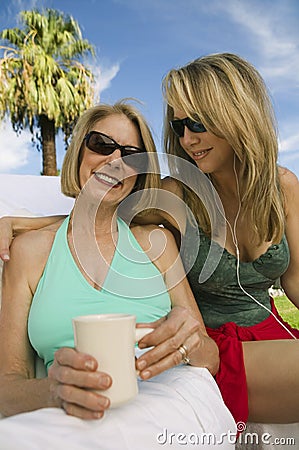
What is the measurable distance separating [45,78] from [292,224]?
13.0 m

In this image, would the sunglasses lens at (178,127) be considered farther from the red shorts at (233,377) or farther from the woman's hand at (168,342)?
the woman's hand at (168,342)

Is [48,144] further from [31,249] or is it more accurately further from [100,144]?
[31,249]

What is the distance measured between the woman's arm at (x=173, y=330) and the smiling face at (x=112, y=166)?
0.21 meters

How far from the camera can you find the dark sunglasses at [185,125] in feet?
7.39

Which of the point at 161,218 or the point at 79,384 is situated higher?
the point at 161,218

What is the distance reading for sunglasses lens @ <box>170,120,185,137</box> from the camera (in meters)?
2.31

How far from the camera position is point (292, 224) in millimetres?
2465

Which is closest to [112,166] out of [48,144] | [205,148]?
[205,148]

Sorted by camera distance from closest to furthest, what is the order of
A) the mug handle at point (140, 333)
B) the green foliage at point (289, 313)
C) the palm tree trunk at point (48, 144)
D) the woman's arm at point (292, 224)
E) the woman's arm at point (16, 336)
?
the mug handle at point (140, 333) → the woman's arm at point (16, 336) → the woman's arm at point (292, 224) → the green foliage at point (289, 313) → the palm tree trunk at point (48, 144)

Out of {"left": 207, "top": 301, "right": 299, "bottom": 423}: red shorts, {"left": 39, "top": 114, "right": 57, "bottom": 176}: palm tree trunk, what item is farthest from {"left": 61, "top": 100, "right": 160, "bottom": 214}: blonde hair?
{"left": 39, "top": 114, "right": 57, "bottom": 176}: palm tree trunk

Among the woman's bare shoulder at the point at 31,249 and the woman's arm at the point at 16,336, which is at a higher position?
the woman's bare shoulder at the point at 31,249

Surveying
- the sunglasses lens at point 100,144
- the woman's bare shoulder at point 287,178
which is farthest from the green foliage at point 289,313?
the sunglasses lens at point 100,144

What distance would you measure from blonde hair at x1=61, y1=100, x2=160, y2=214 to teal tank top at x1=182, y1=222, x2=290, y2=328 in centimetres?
29

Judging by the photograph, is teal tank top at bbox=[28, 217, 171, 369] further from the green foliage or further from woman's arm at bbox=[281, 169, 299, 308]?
the green foliage
